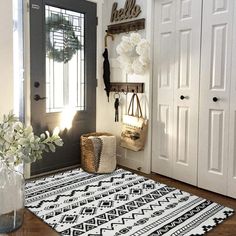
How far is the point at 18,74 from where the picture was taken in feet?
10.2

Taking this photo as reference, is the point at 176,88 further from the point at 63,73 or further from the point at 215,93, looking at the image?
the point at 63,73

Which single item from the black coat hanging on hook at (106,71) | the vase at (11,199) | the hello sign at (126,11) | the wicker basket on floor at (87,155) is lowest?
the wicker basket on floor at (87,155)

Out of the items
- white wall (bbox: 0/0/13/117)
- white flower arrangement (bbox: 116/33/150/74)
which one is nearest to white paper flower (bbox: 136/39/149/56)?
white flower arrangement (bbox: 116/33/150/74)

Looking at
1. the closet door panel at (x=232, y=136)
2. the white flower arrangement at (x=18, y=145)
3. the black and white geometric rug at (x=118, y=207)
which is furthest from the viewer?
the closet door panel at (x=232, y=136)

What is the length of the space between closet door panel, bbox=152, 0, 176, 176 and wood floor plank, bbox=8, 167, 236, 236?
0.55 feet

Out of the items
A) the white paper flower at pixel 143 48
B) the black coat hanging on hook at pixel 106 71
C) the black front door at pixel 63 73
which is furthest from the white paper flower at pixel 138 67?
the black front door at pixel 63 73

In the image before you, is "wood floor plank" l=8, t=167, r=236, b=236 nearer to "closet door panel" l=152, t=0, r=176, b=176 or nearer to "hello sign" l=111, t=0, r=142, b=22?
"closet door panel" l=152, t=0, r=176, b=176

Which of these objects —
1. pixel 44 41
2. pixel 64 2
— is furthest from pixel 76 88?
pixel 64 2

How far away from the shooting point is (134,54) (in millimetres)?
3354

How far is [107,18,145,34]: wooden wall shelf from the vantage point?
130 inches

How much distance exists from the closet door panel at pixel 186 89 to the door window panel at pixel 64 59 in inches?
47.0

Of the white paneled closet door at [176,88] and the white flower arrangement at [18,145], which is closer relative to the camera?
the white flower arrangement at [18,145]

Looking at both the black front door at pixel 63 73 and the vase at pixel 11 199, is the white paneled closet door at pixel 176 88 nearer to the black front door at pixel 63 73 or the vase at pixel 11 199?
the black front door at pixel 63 73

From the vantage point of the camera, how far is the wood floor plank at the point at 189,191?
3.96 ft
